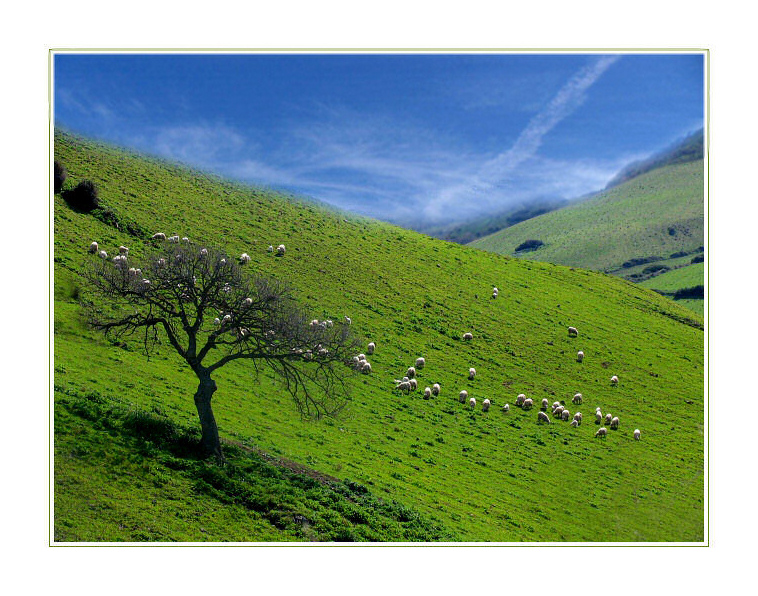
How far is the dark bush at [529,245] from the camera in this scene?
399 feet

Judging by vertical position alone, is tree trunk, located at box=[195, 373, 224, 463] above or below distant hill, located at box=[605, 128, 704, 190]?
below

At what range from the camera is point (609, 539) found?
26.9 m

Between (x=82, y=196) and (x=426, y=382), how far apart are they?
26068mm

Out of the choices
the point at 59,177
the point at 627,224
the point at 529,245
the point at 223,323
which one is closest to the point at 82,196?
the point at 59,177

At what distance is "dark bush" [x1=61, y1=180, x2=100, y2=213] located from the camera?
1823 inches

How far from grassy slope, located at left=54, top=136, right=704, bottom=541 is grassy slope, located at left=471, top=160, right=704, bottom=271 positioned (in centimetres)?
7137

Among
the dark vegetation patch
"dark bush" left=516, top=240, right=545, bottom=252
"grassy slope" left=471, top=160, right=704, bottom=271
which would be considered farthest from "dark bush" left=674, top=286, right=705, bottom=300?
the dark vegetation patch

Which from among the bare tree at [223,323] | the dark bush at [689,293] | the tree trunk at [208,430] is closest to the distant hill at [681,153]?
the bare tree at [223,323]

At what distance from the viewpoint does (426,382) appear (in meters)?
39.5

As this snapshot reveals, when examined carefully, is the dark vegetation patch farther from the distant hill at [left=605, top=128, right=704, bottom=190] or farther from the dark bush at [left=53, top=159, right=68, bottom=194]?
the dark bush at [left=53, top=159, right=68, bottom=194]

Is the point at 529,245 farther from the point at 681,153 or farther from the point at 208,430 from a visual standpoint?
the point at 208,430

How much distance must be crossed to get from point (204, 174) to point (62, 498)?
4379 centimetres
